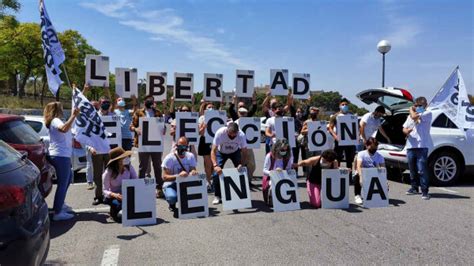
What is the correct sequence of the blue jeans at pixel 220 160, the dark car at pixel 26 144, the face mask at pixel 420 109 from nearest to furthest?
the dark car at pixel 26 144 → the blue jeans at pixel 220 160 → the face mask at pixel 420 109

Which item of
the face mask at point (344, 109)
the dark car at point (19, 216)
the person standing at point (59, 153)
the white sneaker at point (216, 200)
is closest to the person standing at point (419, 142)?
the face mask at point (344, 109)

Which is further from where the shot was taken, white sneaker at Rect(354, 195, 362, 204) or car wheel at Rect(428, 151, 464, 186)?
car wheel at Rect(428, 151, 464, 186)

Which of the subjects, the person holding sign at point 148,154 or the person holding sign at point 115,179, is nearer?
the person holding sign at point 115,179

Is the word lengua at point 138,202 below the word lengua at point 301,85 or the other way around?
below

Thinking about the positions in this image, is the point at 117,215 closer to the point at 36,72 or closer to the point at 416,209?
the point at 416,209

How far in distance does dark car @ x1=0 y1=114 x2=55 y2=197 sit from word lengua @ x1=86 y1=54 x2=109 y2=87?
74.0 inches

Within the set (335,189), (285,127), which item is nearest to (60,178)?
(335,189)

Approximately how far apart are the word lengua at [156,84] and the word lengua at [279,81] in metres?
2.38

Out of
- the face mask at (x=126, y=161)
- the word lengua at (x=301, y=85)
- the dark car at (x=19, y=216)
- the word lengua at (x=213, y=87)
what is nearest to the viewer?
the dark car at (x=19, y=216)

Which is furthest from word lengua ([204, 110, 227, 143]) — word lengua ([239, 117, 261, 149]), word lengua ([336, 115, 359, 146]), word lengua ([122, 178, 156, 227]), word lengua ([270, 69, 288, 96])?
word lengua ([122, 178, 156, 227])

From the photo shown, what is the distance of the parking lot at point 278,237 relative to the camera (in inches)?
189

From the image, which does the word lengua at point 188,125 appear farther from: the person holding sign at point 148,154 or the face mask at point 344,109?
the face mask at point 344,109

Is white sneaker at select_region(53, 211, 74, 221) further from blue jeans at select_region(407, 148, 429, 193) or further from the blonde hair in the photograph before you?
blue jeans at select_region(407, 148, 429, 193)

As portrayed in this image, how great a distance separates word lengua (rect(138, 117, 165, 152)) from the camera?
27.0 feet
